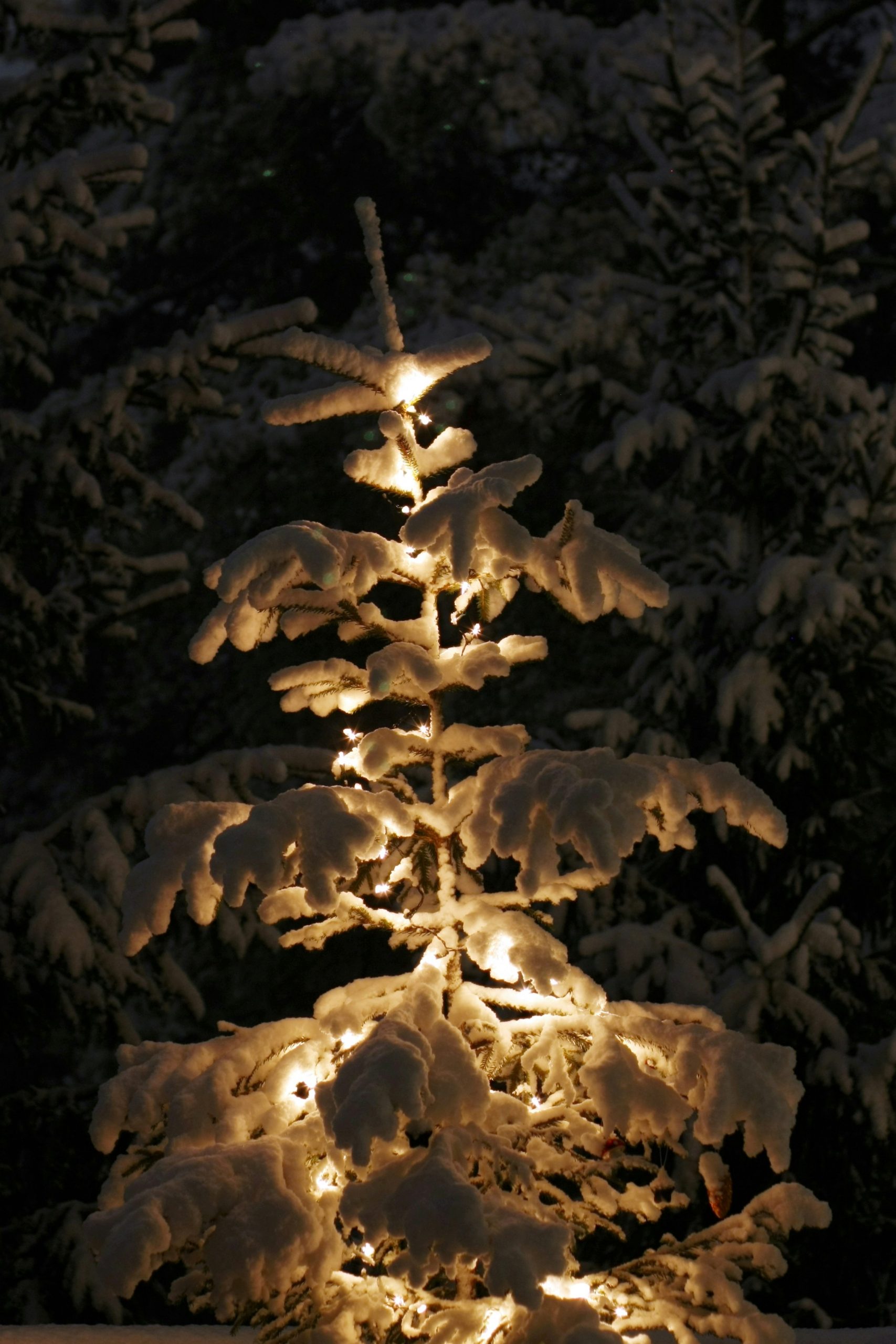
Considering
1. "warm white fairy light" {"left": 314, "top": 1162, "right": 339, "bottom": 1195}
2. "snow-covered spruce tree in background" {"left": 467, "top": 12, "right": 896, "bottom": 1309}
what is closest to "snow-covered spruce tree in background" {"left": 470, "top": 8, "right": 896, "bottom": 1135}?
"snow-covered spruce tree in background" {"left": 467, "top": 12, "right": 896, "bottom": 1309}

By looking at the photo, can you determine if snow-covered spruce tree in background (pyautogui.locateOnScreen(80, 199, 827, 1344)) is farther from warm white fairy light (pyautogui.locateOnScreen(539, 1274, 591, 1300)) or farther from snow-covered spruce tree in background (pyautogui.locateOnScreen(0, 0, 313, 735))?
snow-covered spruce tree in background (pyautogui.locateOnScreen(0, 0, 313, 735))

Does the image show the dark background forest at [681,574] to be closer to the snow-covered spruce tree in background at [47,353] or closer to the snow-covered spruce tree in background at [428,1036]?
the snow-covered spruce tree in background at [47,353]

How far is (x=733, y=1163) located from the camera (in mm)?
4832

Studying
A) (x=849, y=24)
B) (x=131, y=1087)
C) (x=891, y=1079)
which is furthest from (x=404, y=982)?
(x=849, y=24)

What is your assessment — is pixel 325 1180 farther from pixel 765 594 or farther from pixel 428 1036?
pixel 765 594

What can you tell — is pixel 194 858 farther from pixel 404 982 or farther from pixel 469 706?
pixel 469 706

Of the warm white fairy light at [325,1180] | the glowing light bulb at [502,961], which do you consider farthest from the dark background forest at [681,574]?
the warm white fairy light at [325,1180]

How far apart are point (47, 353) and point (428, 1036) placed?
354 centimetres

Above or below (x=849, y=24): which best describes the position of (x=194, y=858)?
above

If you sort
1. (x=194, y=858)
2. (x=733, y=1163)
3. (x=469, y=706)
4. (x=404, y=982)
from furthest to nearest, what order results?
(x=469, y=706)
(x=733, y=1163)
(x=404, y=982)
(x=194, y=858)

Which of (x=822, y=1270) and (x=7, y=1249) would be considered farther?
(x=7, y=1249)

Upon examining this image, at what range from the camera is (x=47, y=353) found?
517 centimetres

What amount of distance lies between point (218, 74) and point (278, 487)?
3230mm

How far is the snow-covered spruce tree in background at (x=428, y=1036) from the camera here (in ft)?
7.26
